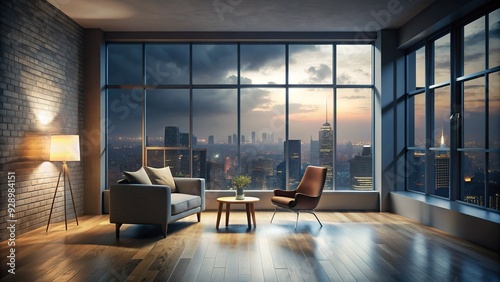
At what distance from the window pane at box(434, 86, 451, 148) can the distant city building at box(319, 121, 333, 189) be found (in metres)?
1.99

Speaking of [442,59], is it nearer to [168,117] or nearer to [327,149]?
[327,149]

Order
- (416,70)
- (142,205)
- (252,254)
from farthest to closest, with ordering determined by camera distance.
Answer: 1. (416,70)
2. (142,205)
3. (252,254)

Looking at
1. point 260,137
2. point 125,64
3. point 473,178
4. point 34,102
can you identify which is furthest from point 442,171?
point 34,102

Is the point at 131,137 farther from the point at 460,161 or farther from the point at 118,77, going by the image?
the point at 460,161

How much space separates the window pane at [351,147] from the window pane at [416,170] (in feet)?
2.40

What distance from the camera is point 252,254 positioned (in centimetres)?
455

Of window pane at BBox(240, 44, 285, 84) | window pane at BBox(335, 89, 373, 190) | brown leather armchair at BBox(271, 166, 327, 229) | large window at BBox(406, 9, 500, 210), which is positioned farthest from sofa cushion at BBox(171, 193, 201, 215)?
large window at BBox(406, 9, 500, 210)

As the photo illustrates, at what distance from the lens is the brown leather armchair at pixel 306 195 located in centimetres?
632

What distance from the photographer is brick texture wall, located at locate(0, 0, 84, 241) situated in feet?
17.5

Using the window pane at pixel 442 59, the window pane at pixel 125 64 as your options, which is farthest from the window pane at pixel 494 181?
the window pane at pixel 125 64

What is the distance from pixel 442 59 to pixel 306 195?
2997mm

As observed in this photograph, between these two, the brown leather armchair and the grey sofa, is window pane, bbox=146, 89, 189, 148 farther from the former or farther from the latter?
the grey sofa

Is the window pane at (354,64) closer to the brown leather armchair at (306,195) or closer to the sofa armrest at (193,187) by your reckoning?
the brown leather armchair at (306,195)

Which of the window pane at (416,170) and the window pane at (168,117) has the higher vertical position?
the window pane at (168,117)
